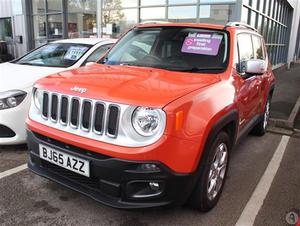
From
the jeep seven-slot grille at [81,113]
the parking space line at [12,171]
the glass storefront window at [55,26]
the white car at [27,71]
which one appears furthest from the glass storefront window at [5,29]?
the jeep seven-slot grille at [81,113]

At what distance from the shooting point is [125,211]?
2.80 meters

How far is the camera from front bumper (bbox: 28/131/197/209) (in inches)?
92.6

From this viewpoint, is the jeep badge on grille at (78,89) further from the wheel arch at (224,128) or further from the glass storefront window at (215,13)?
the glass storefront window at (215,13)

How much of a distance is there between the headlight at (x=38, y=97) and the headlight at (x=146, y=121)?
3.56ft

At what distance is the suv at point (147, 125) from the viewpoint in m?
2.35

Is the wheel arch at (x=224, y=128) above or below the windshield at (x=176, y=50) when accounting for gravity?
below

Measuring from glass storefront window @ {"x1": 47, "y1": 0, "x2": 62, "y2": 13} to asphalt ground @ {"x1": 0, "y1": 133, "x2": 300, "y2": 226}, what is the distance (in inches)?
417

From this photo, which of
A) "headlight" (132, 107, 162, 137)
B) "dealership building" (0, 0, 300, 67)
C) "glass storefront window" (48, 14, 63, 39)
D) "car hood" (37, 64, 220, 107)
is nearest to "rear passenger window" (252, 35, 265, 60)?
"car hood" (37, 64, 220, 107)

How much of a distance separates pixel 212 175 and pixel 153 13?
838 centimetres

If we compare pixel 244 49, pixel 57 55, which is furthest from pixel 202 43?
pixel 57 55

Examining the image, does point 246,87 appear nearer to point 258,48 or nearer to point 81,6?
point 258,48

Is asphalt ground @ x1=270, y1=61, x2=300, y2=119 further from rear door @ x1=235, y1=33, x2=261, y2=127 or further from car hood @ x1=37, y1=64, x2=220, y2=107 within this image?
car hood @ x1=37, y1=64, x2=220, y2=107

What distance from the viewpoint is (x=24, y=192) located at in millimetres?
3309

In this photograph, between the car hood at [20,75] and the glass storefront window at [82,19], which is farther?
the glass storefront window at [82,19]
